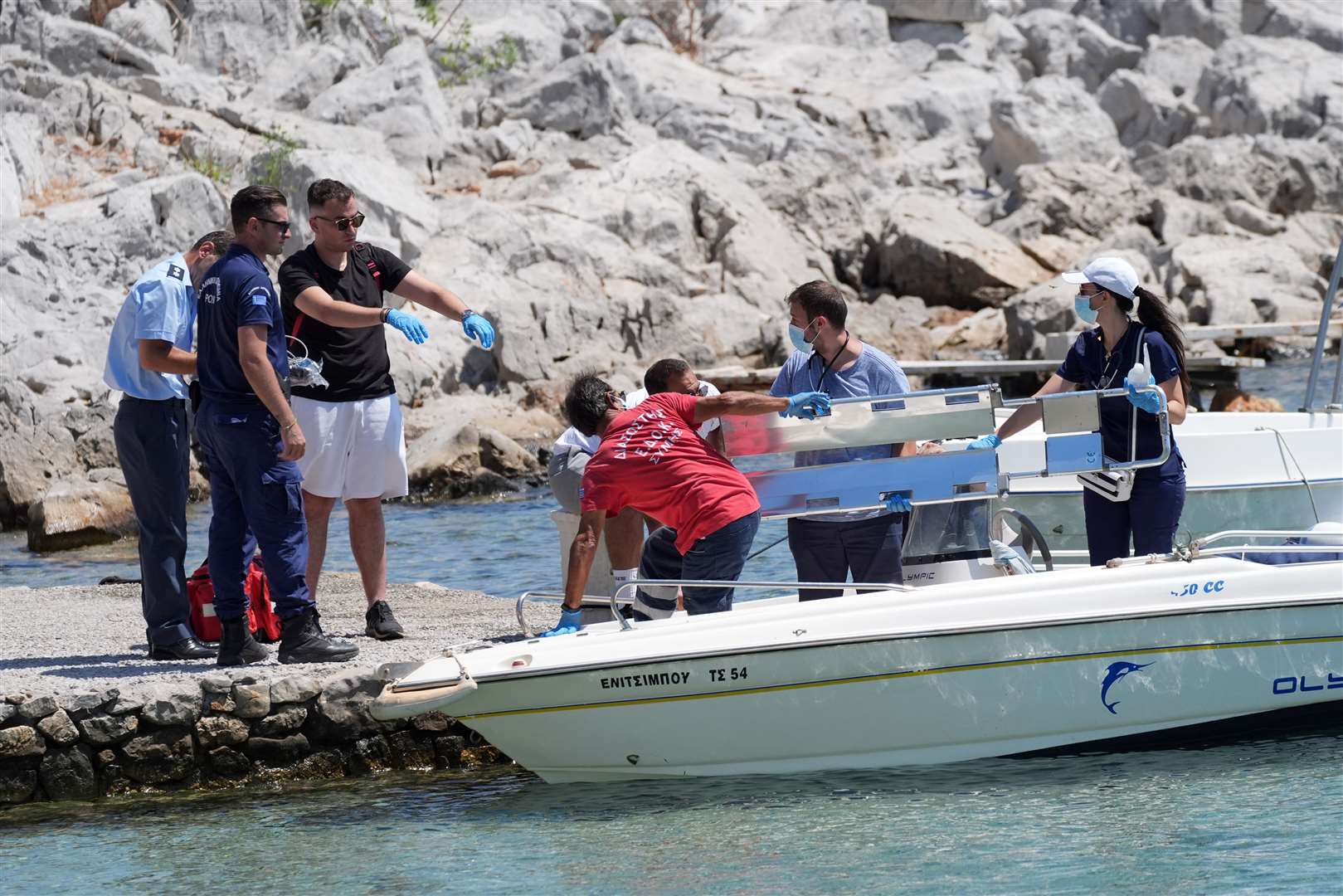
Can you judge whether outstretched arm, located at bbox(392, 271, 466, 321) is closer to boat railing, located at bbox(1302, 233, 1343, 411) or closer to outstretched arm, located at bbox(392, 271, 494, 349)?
outstretched arm, located at bbox(392, 271, 494, 349)

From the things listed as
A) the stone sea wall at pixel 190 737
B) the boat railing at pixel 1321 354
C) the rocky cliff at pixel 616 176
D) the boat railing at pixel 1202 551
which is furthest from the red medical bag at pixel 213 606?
the rocky cliff at pixel 616 176

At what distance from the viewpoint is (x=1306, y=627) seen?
6.27 m

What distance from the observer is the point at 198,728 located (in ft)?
21.5

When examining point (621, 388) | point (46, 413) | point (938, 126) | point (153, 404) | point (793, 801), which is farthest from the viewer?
point (938, 126)

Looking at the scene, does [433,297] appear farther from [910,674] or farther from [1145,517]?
[1145,517]

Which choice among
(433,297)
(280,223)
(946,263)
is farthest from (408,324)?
(946,263)

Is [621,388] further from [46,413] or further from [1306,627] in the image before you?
[1306,627]

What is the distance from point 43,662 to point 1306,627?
5.54m

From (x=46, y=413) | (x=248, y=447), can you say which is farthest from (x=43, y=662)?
(x=46, y=413)

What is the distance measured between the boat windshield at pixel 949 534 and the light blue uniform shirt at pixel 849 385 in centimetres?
40

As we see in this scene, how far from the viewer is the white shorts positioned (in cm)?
684

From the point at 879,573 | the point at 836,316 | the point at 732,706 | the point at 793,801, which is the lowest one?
the point at 793,801

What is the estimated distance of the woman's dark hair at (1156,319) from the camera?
6.68 meters

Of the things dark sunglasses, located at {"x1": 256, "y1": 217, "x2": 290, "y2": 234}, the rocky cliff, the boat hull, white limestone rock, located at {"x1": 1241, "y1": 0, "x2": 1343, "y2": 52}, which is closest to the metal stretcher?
the boat hull
